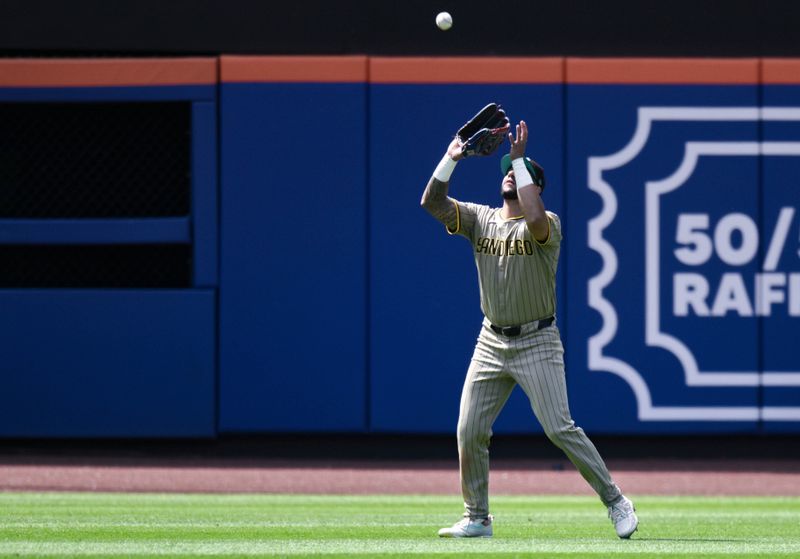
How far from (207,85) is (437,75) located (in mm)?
1956

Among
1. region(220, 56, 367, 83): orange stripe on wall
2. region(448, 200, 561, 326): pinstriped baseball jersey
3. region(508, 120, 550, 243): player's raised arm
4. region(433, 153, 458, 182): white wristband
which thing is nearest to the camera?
region(508, 120, 550, 243): player's raised arm

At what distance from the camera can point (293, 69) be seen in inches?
429

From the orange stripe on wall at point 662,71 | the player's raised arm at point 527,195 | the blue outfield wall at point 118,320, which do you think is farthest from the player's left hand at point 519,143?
the blue outfield wall at point 118,320

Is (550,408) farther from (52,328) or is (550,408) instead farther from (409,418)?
(52,328)

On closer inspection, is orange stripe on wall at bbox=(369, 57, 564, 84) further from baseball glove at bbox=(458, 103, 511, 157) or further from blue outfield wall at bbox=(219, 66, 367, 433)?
baseball glove at bbox=(458, 103, 511, 157)

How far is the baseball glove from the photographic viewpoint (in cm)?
599

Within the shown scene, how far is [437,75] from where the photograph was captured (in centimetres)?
1091

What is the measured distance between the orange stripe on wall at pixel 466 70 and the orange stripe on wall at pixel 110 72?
1.48 meters

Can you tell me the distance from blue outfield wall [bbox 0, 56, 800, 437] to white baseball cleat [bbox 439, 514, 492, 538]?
4.96m

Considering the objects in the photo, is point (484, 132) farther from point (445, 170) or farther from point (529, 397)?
point (529, 397)

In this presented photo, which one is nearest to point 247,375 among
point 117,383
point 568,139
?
point 117,383

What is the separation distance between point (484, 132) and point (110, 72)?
19.0 feet

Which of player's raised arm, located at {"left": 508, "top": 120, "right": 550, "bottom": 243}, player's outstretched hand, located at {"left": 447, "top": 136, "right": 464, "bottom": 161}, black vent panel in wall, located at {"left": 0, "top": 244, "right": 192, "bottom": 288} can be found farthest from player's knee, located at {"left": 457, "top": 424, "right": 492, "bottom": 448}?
black vent panel in wall, located at {"left": 0, "top": 244, "right": 192, "bottom": 288}

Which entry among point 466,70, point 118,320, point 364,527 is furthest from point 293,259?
point 364,527
